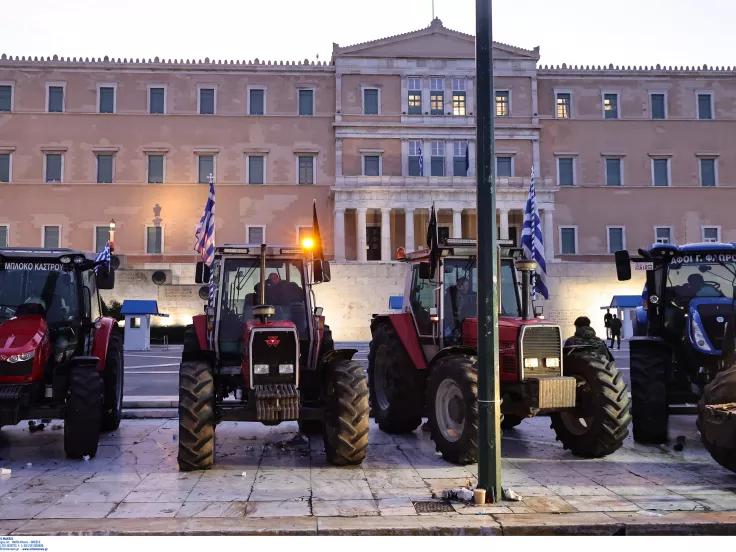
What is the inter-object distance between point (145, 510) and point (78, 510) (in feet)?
1.98

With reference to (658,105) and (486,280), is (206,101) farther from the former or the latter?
(486,280)

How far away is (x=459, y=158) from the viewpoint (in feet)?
167

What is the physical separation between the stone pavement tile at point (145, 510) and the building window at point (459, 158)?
45.1 meters

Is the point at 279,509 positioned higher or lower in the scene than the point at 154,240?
lower

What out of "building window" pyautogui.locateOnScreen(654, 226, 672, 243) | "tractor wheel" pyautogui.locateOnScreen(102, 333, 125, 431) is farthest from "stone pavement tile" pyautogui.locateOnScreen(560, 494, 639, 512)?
"building window" pyautogui.locateOnScreen(654, 226, 672, 243)

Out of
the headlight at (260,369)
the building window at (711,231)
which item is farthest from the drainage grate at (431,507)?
the building window at (711,231)

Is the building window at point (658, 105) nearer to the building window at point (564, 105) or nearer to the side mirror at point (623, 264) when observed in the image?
the building window at point (564, 105)

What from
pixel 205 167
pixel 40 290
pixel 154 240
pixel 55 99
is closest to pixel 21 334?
pixel 40 290

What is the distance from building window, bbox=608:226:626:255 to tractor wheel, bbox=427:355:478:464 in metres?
45.6

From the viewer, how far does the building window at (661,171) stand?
52.6m

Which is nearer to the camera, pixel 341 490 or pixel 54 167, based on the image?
pixel 341 490

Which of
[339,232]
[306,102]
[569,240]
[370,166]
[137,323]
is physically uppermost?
[306,102]

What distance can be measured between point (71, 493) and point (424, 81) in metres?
47.2
